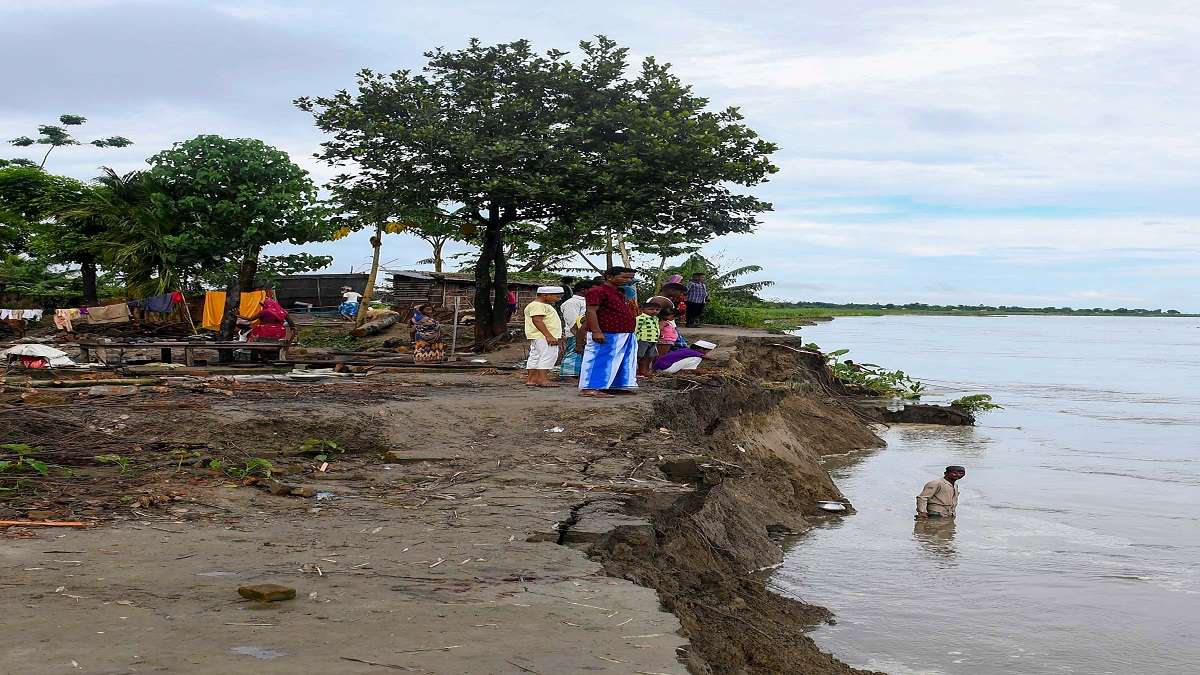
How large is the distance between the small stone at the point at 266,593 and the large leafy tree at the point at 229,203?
2503 cm

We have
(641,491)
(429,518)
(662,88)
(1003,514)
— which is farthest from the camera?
(662,88)

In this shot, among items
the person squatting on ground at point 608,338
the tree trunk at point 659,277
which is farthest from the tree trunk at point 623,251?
the person squatting on ground at point 608,338

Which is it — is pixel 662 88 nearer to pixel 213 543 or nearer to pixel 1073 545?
pixel 1073 545

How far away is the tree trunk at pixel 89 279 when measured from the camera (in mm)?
31516

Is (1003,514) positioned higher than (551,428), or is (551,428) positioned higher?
(551,428)

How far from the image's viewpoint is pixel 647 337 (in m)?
14.6

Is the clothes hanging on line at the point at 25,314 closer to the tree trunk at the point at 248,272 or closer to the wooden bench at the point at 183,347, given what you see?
the tree trunk at the point at 248,272

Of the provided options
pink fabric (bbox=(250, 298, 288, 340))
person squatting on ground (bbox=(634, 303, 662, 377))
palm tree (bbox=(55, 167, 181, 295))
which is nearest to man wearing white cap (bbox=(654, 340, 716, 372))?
person squatting on ground (bbox=(634, 303, 662, 377))

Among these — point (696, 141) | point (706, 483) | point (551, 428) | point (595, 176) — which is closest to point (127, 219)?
point (595, 176)

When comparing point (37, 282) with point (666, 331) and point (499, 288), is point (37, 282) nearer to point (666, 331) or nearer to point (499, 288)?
point (499, 288)

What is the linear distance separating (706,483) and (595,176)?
1437 centimetres

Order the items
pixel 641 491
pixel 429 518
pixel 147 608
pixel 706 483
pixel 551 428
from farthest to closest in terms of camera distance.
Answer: pixel 551 428 → pixel 706 483 → pixel 641 491 → pixel 429 518 → pixel 147 608

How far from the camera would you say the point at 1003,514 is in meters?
13.2

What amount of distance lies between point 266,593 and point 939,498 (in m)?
9.12
